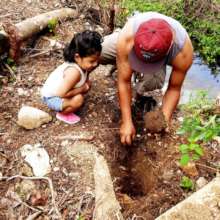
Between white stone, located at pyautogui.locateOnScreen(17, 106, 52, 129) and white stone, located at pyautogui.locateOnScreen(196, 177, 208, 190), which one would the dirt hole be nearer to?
white stone, located at pyautogui.locateOnScreen(196, 177, 208, 190)

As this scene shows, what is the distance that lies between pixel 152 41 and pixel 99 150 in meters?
1.00

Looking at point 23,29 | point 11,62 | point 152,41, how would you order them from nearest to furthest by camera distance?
point 152,41
point 11,62
point 23,29

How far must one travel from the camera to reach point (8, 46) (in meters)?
4.12

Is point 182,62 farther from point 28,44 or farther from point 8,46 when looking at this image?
point 28,44

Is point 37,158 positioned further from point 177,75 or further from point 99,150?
point 177,75

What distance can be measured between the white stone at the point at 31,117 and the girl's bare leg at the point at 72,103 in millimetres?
179

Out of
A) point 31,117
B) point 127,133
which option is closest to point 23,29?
point 31,117

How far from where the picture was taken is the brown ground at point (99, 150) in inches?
114

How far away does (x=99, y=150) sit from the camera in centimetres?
329

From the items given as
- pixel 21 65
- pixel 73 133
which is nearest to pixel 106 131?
pixel 73 133

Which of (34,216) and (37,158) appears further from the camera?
(37,158)

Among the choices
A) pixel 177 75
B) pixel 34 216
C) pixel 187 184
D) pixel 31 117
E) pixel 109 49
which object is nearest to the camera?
pixel 34 216

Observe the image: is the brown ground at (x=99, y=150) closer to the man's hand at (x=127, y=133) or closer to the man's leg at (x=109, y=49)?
the man's hand at (x=127, y=133)

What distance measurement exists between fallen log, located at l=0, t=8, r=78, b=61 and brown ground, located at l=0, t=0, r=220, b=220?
0.22m
